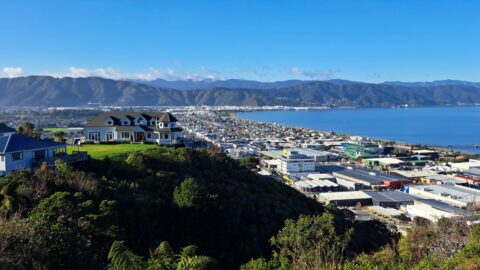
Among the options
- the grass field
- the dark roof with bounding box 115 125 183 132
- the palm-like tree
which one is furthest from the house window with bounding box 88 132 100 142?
the palm-like tree

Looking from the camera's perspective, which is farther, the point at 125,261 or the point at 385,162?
the point at 385,162

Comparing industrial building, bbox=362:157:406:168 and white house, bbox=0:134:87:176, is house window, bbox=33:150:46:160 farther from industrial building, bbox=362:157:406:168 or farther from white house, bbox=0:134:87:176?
industrial building, bbox=362:157:406:168

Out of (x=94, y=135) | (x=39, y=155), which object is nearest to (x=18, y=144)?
(x=39, y=155)

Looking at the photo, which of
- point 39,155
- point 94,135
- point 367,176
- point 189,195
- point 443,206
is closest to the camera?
point 189,195

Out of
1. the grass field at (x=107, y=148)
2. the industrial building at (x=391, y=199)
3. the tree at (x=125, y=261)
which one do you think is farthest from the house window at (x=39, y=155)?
the industrial building at (x=391, y=199)

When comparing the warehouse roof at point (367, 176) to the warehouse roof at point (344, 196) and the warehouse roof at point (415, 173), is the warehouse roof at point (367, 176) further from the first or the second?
the warehouse roof at point (344, 196)

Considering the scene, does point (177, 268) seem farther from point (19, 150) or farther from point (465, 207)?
point (465, 207)

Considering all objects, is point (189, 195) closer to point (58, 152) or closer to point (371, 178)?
point (58, 152)
